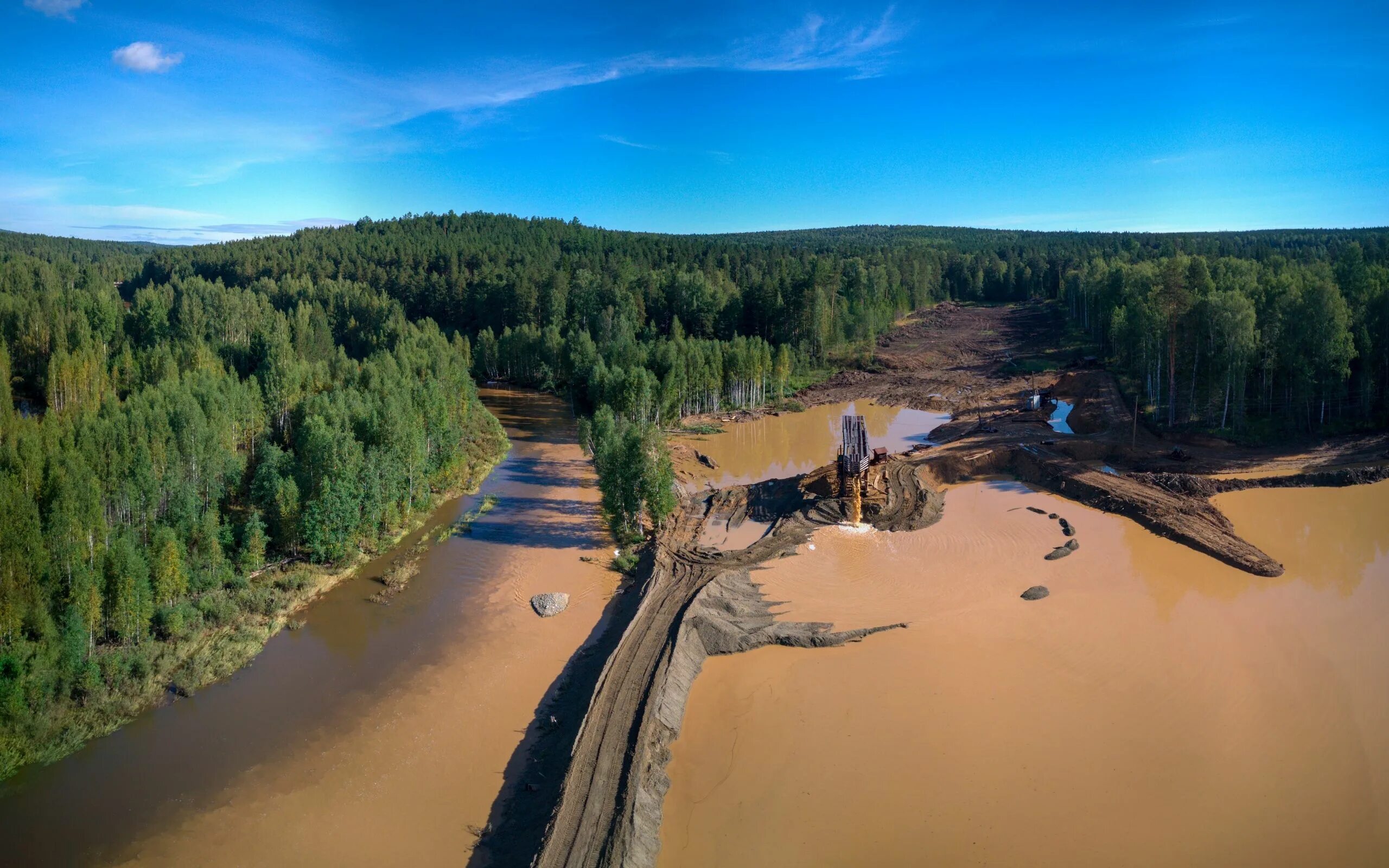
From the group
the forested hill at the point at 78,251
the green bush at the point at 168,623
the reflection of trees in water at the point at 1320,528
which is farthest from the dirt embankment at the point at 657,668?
the forested hill at the point at 78,251

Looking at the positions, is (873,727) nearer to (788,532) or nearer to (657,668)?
(657,668)

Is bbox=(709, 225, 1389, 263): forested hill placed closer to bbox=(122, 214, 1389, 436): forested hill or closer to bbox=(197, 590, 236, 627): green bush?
bbox=(122, 214, 1389, 436): forested hill

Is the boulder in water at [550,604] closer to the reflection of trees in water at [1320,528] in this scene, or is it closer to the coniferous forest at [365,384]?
the coniferous forest at [365,384]

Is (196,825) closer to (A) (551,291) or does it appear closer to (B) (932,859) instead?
(B) (932,859)

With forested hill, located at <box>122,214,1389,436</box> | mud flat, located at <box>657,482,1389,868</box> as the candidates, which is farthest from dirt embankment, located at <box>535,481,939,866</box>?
forested hill, located at <box>122,214,1389,436</box>

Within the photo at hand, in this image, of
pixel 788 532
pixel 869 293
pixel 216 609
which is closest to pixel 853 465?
pixel 788 532

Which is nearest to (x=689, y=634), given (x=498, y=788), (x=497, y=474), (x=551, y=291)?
(x=498, y=788)
